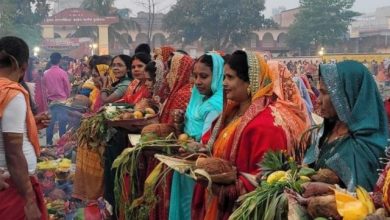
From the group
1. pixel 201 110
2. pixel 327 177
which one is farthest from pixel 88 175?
pixel 327 177

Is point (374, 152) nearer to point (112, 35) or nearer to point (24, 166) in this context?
point (24, 166)

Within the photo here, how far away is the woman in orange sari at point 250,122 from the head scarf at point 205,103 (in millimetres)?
502

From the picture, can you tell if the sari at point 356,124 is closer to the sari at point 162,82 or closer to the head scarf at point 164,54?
the sari at point 162,82

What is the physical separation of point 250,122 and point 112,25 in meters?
48.0

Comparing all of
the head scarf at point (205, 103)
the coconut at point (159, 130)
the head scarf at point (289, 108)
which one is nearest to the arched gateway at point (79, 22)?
the coconut at point (159, 130)

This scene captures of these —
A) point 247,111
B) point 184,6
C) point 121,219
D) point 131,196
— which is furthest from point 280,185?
point 184,6

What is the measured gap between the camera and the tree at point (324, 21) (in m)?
47.6

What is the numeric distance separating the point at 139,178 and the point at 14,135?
1502 mm

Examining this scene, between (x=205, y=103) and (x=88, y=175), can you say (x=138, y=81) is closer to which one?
(x=88, y=175)

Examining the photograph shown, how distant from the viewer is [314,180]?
2.79 metres

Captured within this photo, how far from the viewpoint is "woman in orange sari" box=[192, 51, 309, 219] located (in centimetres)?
339

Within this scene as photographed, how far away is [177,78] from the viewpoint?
5449mm

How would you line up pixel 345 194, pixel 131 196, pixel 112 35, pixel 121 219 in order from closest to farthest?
pixel 345 194 → pixel 131 196 → pixel 121 219 → pixel 112 35

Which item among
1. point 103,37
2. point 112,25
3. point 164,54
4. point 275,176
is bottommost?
point 275,176
